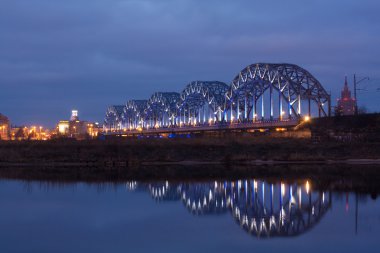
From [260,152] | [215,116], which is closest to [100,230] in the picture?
[260,152]

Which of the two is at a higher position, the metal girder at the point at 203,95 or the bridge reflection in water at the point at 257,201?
the metal girder at the point at 203,95

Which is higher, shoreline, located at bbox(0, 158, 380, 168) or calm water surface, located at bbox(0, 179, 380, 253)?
shoreline, located at bbox(0, 158, 380, 168)

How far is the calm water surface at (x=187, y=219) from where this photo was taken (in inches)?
792

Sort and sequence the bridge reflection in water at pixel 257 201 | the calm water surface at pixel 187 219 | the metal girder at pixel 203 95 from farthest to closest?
the metal girder at pixel 203 95
the bridge reflection in water at pixel 257 201
the calm water surface at pixel 187 219

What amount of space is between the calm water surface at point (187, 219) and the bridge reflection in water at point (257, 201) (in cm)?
4

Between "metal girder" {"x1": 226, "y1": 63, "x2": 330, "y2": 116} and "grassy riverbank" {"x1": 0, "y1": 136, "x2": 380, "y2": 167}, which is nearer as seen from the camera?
"grassy riverbank" {"x1": 0, "y1": 136, "x2": 380, "y2": 167}

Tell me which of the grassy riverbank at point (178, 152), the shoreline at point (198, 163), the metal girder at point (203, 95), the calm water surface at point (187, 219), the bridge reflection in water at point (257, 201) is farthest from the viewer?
the metal girder at point (203, 95)

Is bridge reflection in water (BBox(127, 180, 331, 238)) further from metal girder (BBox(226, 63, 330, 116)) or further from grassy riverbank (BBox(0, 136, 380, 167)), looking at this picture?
metal girder (BBox(226, 63, 330, 116))

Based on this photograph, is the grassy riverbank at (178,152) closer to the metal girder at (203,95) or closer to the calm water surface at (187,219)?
the calm water surface at (187,219)

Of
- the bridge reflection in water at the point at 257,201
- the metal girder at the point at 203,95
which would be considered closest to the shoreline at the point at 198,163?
the bridge reflection in water at the point at 257,201

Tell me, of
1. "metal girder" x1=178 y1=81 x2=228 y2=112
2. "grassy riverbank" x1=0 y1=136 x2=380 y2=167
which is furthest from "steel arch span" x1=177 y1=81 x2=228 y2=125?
"grassy riverbank" x1=0 y1=136 x2=380 y2=167

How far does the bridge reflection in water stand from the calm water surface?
0.04 m

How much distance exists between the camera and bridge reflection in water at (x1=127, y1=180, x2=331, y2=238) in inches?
948

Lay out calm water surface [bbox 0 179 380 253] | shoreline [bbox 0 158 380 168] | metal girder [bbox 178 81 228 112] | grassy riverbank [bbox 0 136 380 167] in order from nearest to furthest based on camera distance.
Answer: calm water surface [bbox 0 179 380 253]
shoreline [bbox 0 158 380 168]
grassy riverbank [bbox 0 136 380 167]
metal girder [bbox 178 81 228 112]
